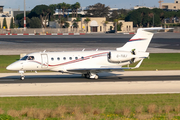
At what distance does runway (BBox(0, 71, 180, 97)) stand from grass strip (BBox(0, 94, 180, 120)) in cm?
208

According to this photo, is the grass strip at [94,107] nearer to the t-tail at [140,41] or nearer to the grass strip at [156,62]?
the t-tail at [140,41]

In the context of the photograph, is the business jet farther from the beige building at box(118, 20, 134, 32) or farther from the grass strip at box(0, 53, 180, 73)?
the beige building at box(118, 20, 134, 32)

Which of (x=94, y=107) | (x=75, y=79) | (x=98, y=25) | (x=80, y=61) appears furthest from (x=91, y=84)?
(x=98, y=25)

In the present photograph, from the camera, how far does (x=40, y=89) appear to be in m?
24.7

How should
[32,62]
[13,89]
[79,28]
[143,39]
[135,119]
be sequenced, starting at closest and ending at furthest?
[135,119] < [13,89] < [32,62] < [143,39] < [79,28]

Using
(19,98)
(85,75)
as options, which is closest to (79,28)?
(85,75)

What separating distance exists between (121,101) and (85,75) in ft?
38.3

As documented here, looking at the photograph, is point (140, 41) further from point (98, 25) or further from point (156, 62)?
point (98, 25)

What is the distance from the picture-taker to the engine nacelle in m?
29.5

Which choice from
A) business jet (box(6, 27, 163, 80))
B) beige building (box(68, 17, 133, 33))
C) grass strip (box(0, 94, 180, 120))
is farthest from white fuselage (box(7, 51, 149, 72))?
beige building (box(68, 17, 133, 33))

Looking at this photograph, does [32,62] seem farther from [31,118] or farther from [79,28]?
[79,28]

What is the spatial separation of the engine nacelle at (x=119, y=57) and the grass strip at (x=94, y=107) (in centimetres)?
844

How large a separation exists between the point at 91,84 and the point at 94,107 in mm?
9145

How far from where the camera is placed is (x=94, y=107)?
1772 cm
